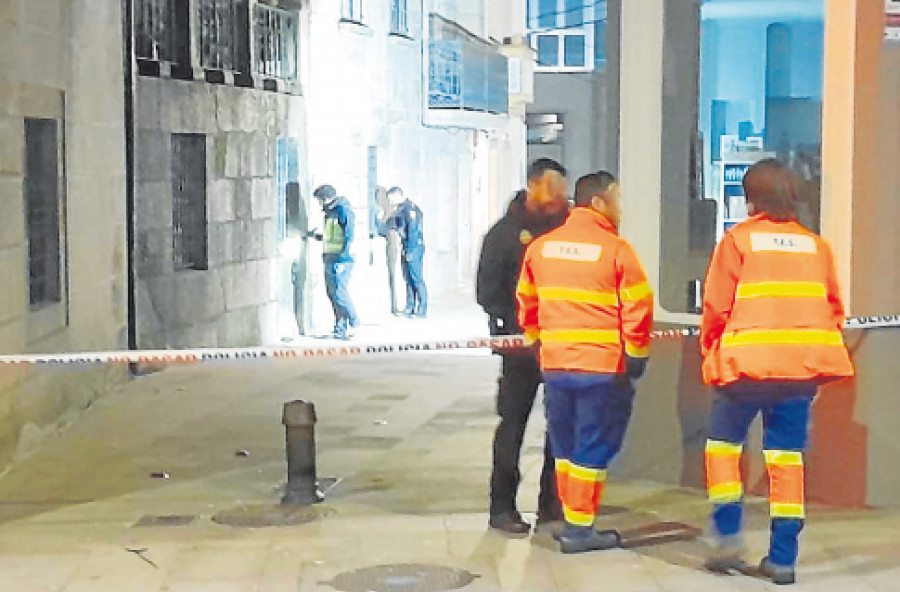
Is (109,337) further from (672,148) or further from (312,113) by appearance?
(312,113)

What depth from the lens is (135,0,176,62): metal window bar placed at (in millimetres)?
13680

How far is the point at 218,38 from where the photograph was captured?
613 inches

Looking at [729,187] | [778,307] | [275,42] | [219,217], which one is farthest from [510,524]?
[275,42]

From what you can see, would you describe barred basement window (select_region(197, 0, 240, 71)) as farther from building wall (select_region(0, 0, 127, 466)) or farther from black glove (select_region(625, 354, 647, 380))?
black glove (select_region(625, 354, 647, 380))

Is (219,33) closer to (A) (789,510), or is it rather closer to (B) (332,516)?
(B) (332,516)

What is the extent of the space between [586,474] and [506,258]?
3.72ft

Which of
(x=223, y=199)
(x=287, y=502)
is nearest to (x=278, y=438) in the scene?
(x=287, y=502)

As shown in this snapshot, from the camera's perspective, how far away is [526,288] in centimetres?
704

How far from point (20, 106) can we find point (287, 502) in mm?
3277

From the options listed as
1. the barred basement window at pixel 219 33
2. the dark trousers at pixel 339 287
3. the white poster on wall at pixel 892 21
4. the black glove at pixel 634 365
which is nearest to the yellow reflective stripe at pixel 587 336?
the black glove at pixel 634 365

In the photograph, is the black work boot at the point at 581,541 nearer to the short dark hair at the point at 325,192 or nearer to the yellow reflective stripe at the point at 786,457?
the yellow reflective stripe at the point at 786,457

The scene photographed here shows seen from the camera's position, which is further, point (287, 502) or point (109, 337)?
point (109, 337)

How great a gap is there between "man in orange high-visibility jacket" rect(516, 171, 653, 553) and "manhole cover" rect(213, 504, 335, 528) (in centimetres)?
162

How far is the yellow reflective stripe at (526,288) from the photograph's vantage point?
7012 mm
